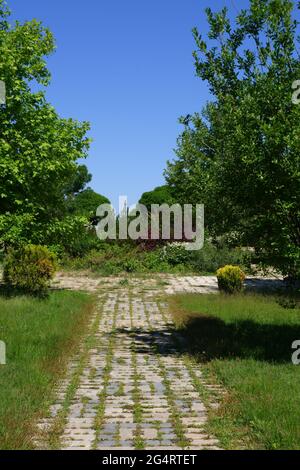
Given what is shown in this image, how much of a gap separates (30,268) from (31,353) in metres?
8.77

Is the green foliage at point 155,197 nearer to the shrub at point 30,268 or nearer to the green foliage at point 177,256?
the green foliage at point 177,256

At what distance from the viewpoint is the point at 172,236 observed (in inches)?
1351

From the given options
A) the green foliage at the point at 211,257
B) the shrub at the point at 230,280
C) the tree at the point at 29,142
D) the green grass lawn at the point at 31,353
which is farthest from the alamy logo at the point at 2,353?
the green foliage at the point at 211,257

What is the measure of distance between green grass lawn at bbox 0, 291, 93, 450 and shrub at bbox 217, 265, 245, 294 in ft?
18.1

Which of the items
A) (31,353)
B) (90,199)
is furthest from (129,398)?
(90,199)

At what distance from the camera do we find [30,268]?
17578 mm

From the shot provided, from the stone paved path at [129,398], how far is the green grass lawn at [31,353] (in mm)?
222

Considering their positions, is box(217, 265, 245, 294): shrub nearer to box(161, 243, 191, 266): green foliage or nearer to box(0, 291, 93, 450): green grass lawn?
box(0, 291, 93, 450): green grass lawn

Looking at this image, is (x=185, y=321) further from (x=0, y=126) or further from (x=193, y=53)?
(x=0, y=126)

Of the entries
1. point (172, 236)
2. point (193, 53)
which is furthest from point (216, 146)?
point (172, 236)

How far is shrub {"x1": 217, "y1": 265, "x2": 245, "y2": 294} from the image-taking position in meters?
19.5

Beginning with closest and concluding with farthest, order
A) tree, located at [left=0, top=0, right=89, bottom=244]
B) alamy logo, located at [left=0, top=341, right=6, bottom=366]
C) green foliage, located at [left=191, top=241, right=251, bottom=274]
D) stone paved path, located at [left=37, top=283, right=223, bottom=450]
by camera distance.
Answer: stone paved path, located at [left=37, top=283, right=223, bottom=450]
alamy logo, located at [left=0, top=341, right=6, bottom=366]
tree, located at [left=0, top=0, right=89, bottom=244]
green foliage, located at [left=191, top=241, right=251, bottom=274]

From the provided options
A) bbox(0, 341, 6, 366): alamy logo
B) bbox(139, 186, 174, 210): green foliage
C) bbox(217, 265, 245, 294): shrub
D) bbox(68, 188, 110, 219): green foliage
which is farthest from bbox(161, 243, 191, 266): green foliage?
bbox(139, 186, 174, 210): green foliage

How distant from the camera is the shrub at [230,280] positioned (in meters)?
19.5
